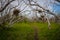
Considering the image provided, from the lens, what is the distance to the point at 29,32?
3.80m

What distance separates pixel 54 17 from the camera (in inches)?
151

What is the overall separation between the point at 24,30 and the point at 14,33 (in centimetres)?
26

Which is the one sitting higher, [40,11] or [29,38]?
[40,11]

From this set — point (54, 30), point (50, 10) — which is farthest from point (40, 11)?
point (54, 30)

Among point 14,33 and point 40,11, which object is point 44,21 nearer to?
point 40,11

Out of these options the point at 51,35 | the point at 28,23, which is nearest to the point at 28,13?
the point at 28,23

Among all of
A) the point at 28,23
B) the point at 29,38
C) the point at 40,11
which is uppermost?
the point at 40,11

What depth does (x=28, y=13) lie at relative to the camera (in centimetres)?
396

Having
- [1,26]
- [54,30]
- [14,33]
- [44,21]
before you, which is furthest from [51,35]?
[1,26]

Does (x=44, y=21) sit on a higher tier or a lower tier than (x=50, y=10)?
lower

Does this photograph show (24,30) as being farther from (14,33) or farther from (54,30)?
(54,30)

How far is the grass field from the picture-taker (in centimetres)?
375

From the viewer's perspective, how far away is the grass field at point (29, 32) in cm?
375

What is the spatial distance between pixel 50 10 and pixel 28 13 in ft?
1.87
